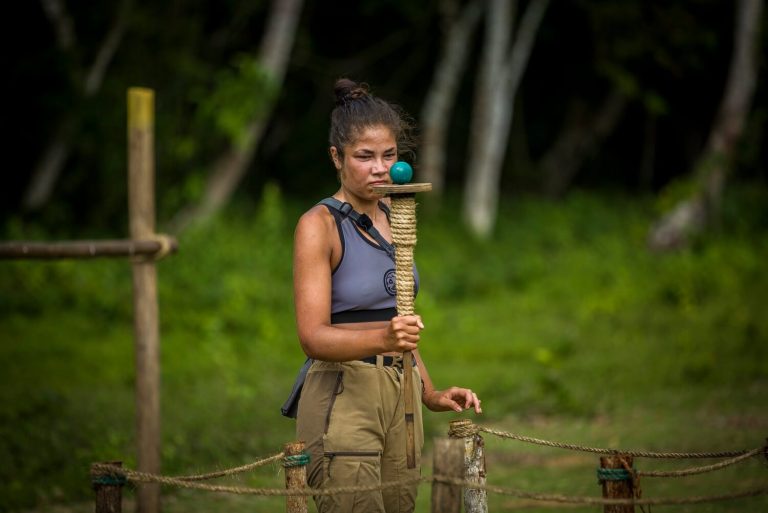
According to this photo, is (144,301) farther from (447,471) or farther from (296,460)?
(447,471)

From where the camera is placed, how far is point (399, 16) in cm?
2172

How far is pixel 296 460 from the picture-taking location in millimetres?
4016

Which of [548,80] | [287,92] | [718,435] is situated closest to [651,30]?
[548,80]

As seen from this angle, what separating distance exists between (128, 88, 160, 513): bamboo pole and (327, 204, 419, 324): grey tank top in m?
3.31

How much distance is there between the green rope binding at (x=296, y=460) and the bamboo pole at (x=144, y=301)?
10.7ft

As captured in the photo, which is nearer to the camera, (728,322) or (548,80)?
(728,322)

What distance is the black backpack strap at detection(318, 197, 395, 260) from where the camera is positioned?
4129 millimetres

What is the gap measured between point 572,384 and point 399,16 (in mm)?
12178

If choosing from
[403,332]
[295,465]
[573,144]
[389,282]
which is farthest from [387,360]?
[573,144]

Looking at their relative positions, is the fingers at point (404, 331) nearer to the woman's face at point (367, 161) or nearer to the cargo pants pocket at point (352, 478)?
the cargo pants pocket at point (352, 478)

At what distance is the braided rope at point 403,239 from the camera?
3.97m

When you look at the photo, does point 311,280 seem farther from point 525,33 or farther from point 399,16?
point 399,16

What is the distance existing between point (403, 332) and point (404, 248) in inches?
14.6

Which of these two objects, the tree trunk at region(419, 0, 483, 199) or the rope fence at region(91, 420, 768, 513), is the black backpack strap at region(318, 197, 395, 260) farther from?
the tree trunk at region(419, 0, 483, 199)
